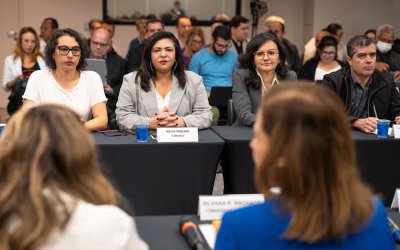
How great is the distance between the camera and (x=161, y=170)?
3.02 m

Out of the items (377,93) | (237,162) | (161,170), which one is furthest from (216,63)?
(161,170)

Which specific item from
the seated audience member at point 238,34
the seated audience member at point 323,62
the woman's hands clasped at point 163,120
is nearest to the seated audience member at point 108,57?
the woman's hands clasped at point 163,120

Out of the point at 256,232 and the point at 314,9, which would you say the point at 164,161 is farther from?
the point at 314,9

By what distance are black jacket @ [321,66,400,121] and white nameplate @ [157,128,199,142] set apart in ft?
4.06

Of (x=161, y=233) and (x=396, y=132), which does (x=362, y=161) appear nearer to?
(x=396, y=132)

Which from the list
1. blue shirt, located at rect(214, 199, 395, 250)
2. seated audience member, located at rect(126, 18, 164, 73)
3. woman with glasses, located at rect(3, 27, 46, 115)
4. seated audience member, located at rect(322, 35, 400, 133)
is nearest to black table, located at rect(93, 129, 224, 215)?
seated audience member, located at rect(322, 35, 400, 133)

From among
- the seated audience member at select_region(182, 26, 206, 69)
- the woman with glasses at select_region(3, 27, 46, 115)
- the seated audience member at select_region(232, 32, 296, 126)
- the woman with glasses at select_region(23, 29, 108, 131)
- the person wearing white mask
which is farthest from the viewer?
the person wearing white mask

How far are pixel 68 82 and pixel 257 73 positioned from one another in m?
1.27

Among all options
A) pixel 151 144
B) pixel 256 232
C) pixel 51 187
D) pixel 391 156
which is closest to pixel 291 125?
pixel 256 232

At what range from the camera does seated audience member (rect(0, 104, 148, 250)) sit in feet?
3.73

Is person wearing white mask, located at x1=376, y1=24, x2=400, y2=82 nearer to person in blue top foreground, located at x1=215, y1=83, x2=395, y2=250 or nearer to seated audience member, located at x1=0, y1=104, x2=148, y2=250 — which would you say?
person in blue top foreground, located at x1=215, y1=83, x2=395, y2=250

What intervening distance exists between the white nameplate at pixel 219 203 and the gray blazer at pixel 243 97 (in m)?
1.74

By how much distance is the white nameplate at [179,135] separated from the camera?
2979mm

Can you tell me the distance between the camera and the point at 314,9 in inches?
330
